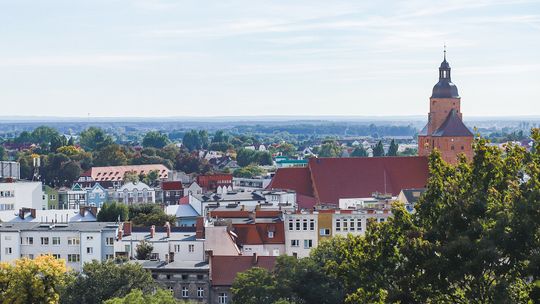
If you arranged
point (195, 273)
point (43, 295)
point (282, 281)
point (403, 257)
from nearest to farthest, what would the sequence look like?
point (403, 257) → point (43, 295) → point (282, 281) → point (195, 273)

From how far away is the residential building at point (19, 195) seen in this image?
93938mm

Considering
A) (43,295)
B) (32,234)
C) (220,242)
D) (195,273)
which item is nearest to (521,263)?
(43,295)

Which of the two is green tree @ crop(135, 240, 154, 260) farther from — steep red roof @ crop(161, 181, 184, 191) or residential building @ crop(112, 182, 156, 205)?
steep red roof @ crop(161, 181, 184, 191)

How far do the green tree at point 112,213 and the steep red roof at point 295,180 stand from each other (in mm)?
15969

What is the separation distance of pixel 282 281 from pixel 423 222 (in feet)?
82.3

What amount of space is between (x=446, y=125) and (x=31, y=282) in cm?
6304

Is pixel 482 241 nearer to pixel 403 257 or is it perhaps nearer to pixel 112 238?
pixel 403 257

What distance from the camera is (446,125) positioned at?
4038 inches

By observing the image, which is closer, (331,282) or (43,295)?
(43,295)

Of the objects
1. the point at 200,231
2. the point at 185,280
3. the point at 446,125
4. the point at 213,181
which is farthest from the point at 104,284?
the point at 213,181

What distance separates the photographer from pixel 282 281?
170 ft

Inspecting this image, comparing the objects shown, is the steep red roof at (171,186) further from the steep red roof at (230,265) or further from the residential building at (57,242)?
the steep red roof at (230,265)

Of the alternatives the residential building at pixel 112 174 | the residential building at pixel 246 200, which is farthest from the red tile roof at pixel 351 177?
the residential building at pixel 112 174

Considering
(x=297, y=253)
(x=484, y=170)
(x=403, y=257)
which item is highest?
(x=484, y=170)
